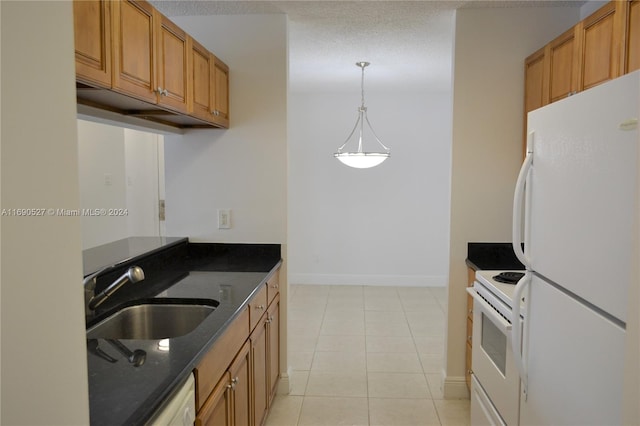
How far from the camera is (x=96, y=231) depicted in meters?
2.45

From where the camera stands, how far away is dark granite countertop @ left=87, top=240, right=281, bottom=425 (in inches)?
45.4

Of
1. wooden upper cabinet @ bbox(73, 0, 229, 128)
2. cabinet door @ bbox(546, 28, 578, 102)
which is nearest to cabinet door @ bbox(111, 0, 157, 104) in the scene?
wooden upper cabinet @ bbox(73, 0, 229, 128)

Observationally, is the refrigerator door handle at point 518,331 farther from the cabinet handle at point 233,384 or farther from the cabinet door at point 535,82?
the cabinet door at point 535,82

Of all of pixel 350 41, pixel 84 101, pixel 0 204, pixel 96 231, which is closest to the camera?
pixel 0 204

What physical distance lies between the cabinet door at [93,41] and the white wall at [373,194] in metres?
4.31

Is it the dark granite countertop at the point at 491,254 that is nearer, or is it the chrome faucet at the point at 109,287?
the chrome faucet at the point at 109,287

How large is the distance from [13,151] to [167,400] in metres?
0.87

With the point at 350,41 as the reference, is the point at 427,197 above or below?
below

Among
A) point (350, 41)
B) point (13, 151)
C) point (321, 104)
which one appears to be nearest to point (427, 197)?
point (321, 104)

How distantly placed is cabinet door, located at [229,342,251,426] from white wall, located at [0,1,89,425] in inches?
51.9

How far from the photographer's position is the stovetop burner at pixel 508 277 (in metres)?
2.32

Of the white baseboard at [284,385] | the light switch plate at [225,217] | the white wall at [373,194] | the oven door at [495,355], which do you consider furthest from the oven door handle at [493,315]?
the white wall at [373,194]

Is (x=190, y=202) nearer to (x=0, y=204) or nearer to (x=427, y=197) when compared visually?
(x=0, y=204)

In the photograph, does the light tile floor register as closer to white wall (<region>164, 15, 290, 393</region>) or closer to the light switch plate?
white wall (<region>164, 15, 290, 393</region>)
